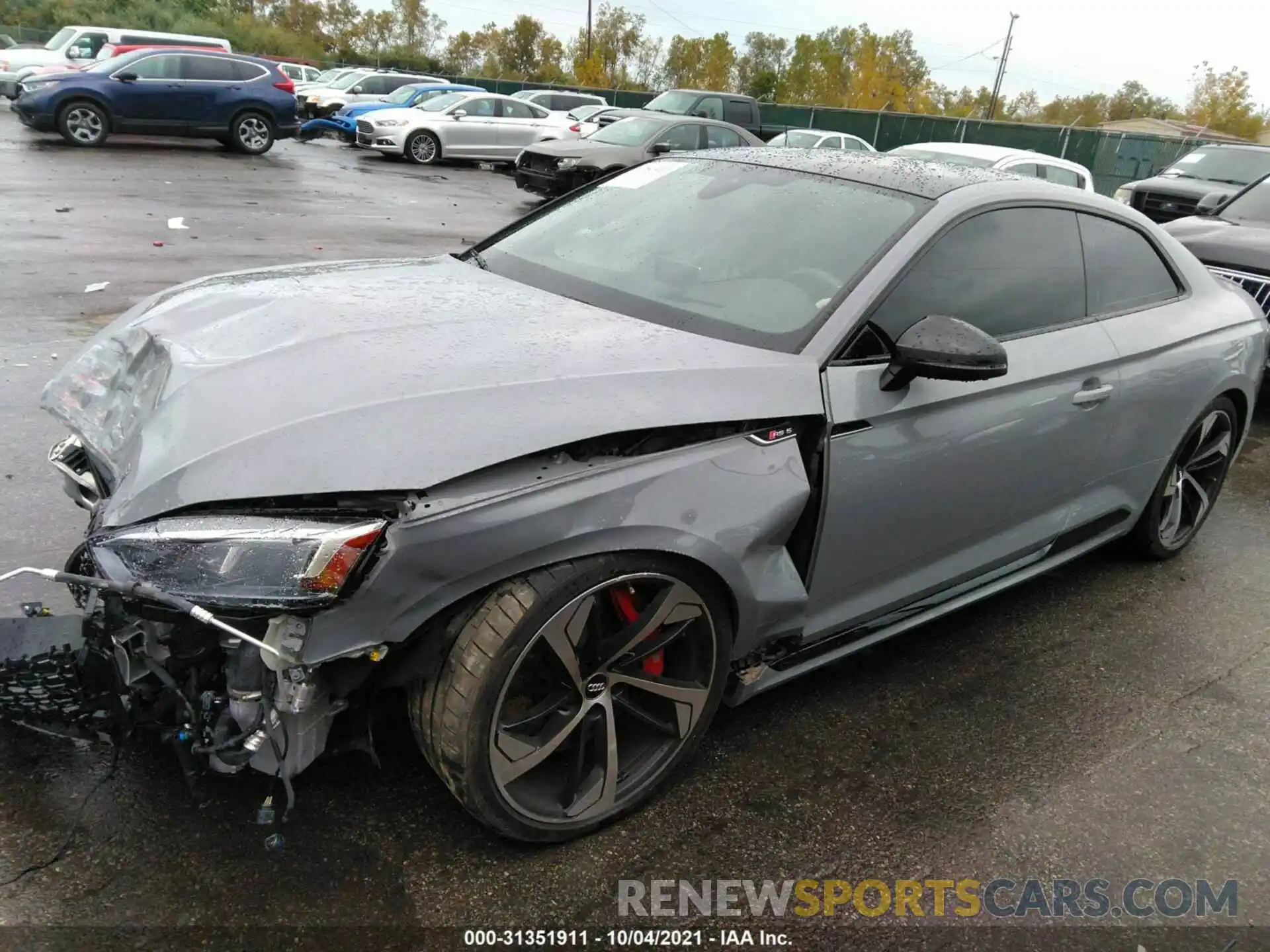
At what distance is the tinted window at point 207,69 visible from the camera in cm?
1677

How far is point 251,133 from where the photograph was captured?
17.7 meters

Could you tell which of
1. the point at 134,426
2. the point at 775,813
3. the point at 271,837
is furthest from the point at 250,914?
the point at 775,813

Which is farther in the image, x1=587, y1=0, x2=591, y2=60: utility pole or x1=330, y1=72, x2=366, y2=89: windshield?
x1=587, y1=0, x2=591, y2=60: utility pole

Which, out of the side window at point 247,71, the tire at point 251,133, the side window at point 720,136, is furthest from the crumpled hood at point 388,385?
the side window at point 247,71

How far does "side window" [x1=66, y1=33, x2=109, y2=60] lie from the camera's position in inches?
841

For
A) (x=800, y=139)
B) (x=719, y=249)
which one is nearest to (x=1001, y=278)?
(x=719, y=249)

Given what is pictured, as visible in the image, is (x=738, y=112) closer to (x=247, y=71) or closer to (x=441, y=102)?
(x=441, y=102)

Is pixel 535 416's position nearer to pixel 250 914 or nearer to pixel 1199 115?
pixel 250 914

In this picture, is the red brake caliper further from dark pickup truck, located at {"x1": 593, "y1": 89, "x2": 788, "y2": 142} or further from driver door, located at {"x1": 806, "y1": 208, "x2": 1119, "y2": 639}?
dark pickup truck, located at {"x1": 593, "y1": 89, "x2": 788, "y2": 142}

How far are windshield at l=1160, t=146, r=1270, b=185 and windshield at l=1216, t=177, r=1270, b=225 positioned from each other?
6.65 m

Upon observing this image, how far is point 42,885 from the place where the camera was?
6.76 ft

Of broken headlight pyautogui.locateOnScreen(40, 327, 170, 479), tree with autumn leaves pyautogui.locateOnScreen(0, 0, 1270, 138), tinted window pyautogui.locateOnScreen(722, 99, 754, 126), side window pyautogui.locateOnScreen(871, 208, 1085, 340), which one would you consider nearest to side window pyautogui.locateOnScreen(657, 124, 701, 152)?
tinted window pyautogui.locateOnScreen(722, 99, 754, 126)

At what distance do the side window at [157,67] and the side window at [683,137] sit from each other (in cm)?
881

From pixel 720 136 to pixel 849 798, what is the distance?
1449 centimetres
